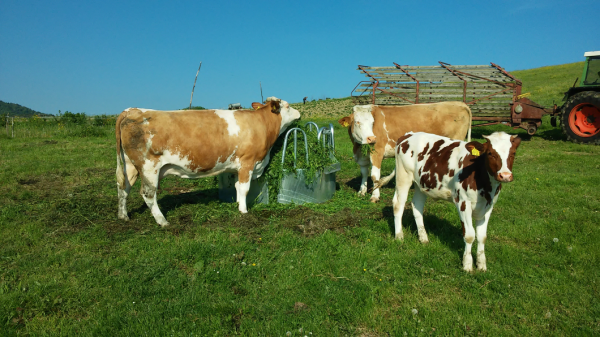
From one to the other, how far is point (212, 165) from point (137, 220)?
1.69 m

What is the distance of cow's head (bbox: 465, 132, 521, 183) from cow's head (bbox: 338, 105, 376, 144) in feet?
13.2

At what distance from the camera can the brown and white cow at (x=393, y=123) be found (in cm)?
915

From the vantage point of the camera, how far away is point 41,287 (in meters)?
4.58

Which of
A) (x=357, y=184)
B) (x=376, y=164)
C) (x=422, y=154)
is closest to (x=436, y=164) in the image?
(x=422, y=154)

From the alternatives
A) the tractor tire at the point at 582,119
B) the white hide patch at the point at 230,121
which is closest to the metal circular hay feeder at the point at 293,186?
the white hide patch at the point at 230,121

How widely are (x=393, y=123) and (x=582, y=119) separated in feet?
36.8

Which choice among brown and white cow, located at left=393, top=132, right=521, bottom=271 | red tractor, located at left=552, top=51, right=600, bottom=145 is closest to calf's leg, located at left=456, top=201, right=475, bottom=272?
brown and white cow, located at left=393, top=132, right=521, bottom=271

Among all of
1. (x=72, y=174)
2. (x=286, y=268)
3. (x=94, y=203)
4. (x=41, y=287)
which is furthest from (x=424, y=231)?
(x=72, y=174)

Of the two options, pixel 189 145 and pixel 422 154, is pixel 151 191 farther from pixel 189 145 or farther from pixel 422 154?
pixel 422 154

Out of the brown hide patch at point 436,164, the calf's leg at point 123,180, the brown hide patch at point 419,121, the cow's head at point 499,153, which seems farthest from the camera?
the brown hide patch at point 419,121

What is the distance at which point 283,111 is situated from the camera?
8.60m

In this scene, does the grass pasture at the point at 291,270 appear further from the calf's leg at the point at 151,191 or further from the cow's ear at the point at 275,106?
the cow's ear at the point at 275,106

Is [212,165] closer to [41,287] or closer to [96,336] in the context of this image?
[41,287]

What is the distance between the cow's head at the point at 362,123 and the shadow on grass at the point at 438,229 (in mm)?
2016
